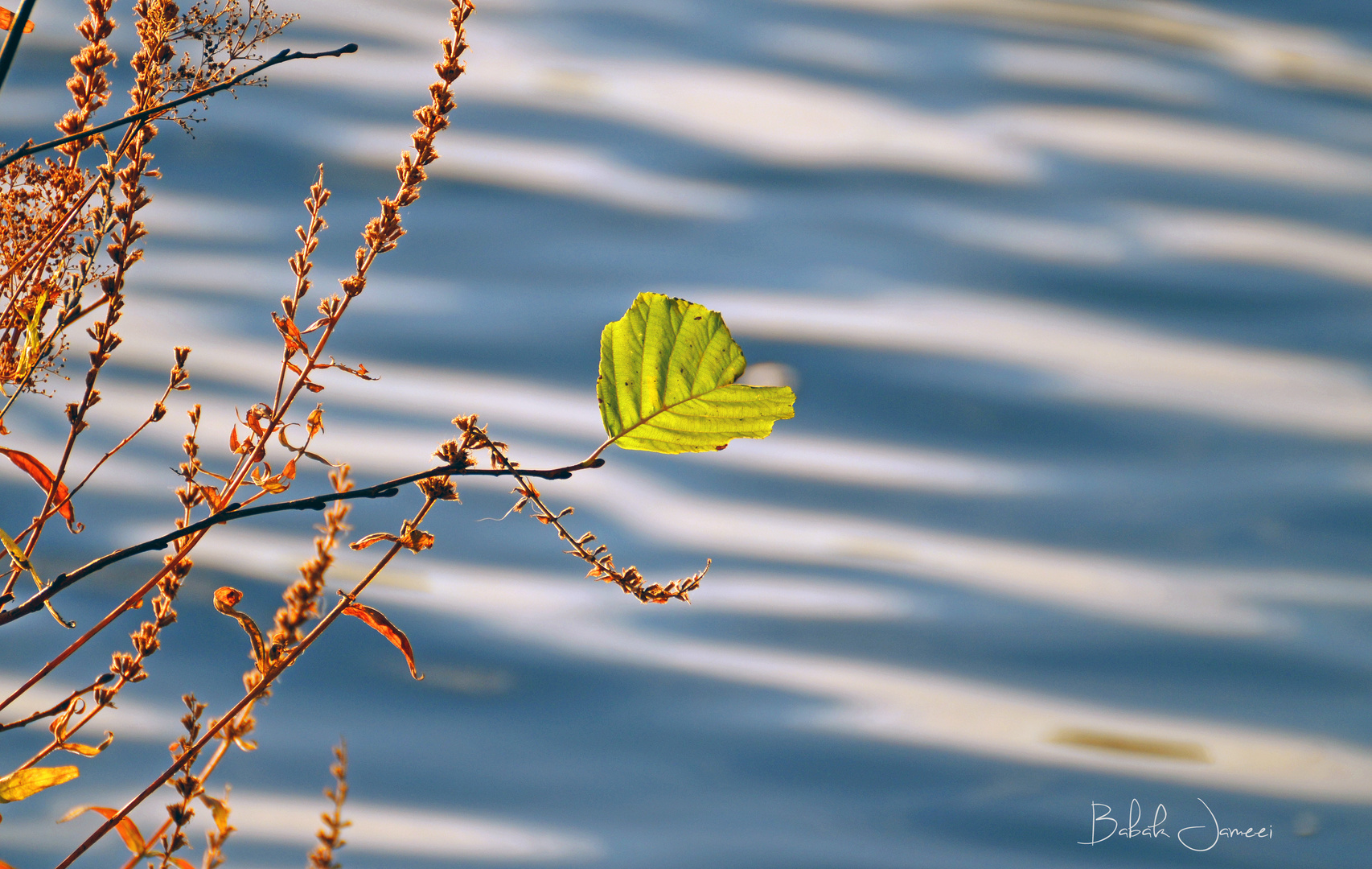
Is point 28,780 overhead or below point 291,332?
below

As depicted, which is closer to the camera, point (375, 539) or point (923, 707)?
point (375, 539)

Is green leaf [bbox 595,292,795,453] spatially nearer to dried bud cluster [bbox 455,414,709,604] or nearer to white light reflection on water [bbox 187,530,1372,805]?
dried bud cluster [bbox 455,414,709,604]

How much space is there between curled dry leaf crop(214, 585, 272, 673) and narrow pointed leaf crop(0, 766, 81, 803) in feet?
0.16

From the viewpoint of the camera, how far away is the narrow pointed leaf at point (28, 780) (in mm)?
251

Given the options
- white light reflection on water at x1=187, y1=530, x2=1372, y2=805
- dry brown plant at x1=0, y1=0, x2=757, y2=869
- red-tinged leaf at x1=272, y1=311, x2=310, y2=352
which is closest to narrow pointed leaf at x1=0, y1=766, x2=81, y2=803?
dry brown plant at x1=0, y1=0, x2=757, y2=869

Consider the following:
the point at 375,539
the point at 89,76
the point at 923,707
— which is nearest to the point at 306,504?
the point at 375,539

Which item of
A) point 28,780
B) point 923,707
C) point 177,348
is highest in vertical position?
point 923,707

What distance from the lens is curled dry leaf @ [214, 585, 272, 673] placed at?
0.83 ft

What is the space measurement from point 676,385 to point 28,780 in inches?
7.3

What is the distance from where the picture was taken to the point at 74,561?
995 millimetres
